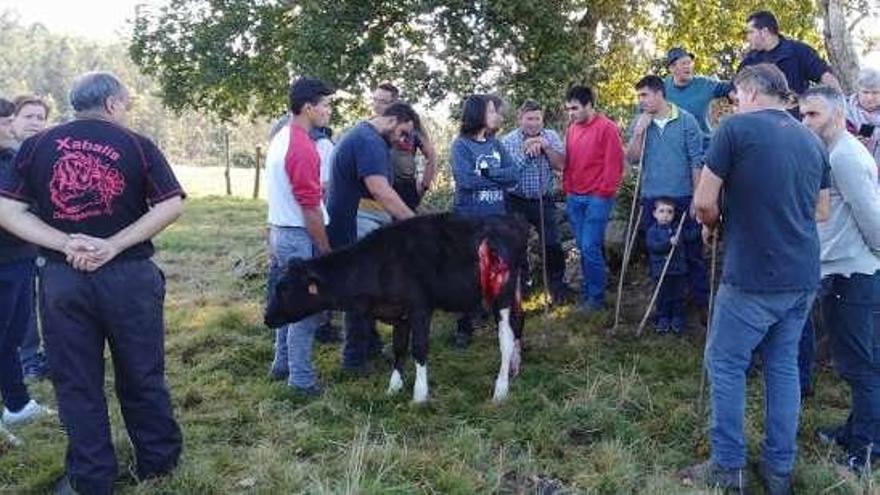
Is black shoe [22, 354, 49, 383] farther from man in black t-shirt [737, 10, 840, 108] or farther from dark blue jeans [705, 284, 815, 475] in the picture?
man in black t-shirt [737, 10, 840, 108]

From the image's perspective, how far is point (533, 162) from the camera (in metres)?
8.23

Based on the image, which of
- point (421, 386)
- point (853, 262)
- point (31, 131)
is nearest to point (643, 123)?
point (853, 262)

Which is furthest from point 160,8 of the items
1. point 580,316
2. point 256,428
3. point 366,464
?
point 366,464

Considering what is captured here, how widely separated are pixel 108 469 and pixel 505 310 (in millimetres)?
3215

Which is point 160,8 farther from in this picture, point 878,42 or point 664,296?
point 878,42

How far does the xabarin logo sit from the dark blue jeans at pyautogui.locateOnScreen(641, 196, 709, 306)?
4.99 meters

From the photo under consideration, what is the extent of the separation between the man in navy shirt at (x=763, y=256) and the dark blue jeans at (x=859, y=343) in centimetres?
53

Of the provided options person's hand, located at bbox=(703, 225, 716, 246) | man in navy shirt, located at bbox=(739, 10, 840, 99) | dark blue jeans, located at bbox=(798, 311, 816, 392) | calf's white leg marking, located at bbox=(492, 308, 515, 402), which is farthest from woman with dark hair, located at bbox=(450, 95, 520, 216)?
dark blue jeans, located at bbox=(798, 311, 816, 392)

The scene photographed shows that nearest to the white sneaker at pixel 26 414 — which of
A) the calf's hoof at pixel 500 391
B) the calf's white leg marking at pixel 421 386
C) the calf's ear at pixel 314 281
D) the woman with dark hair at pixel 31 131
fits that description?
the woman with dark hair at pixel 31 131

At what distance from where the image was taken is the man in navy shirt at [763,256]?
434cm

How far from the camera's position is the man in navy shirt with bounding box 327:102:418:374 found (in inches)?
254

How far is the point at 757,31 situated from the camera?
24.2 ft

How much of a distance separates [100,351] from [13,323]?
1782 millimetres

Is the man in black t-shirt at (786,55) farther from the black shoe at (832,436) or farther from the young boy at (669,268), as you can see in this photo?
the black shoe at (832,436)
